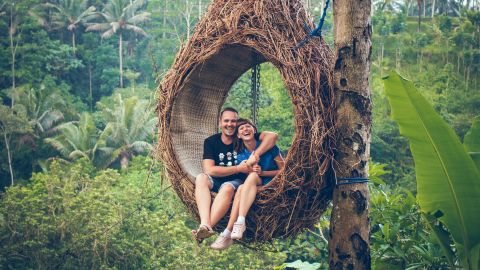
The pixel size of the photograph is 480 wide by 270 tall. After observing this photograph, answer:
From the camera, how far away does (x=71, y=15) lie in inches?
1278

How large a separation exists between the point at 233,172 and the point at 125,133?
19154mm

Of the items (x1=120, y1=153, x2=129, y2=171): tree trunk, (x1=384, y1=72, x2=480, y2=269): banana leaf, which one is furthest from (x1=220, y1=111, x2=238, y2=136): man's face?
(x1=120, y1=153, x2=129, y2=171): tree trunk

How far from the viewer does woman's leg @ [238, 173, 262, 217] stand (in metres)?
4.12

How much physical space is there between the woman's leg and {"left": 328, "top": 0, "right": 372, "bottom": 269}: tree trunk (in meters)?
0.53

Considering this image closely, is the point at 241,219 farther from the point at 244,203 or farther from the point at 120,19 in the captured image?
the point at 120,19

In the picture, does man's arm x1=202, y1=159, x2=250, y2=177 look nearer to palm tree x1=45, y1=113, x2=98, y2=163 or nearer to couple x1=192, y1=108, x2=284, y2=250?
couple x1=192, y1=108, x2=284, y2=250

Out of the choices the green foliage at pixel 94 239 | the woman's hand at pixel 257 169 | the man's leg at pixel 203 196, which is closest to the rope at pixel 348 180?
the woman's hand at pixel 257 169

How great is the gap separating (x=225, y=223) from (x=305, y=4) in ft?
4.68

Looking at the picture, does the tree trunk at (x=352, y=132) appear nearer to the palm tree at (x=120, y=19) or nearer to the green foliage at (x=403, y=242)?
the green foliage at (x=403, y=242)

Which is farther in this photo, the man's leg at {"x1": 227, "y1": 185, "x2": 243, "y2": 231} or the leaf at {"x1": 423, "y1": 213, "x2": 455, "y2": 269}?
the man's leg at {"x1": 227, "y1": 185, "x2": 243, "y2": 231}

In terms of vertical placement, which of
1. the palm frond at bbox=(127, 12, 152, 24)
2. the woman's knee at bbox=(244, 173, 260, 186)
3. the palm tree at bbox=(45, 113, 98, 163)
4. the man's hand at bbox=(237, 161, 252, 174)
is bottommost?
the palm tree at bbox=(45, 113, 98, 163)

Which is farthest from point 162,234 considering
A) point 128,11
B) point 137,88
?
point 128,11

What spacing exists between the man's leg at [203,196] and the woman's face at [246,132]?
34 centimetres

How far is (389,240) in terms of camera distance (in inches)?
170
